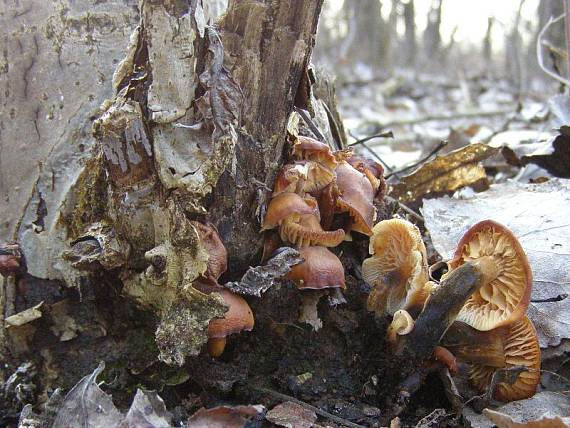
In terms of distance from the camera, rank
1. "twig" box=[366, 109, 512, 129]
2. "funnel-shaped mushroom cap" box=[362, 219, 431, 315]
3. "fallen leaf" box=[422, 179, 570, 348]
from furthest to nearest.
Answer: "twig" box=[366, 109, 512, 129], "fallen leaf" box=[422, 179, 570, 348], "funnel-shaped mushroom cap" box=[362, 219, 431, 315]

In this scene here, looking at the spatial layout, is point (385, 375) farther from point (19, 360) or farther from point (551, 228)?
point (19, 360)

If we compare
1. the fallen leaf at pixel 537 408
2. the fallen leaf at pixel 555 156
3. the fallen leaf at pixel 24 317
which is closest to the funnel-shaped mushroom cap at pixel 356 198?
the fallen leaf at pixel 537 408

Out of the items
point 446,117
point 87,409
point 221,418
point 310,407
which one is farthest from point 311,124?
point 446,117

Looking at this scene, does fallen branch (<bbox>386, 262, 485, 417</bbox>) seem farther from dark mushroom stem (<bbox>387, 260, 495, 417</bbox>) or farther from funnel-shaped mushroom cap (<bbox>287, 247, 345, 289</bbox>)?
funnel-shaped mushroom cap (<bbox>287, 247, 345, 289</bbox>)

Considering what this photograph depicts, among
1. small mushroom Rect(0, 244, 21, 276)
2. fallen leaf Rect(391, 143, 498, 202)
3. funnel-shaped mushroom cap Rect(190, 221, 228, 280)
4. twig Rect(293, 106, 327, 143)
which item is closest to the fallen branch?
funnel-shaped mushroom cap Rect(190, 221, 228, 280)

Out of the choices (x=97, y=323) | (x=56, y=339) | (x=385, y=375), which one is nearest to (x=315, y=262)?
(x=385, y=375)

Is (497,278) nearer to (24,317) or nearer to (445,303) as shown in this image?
(445,303)
